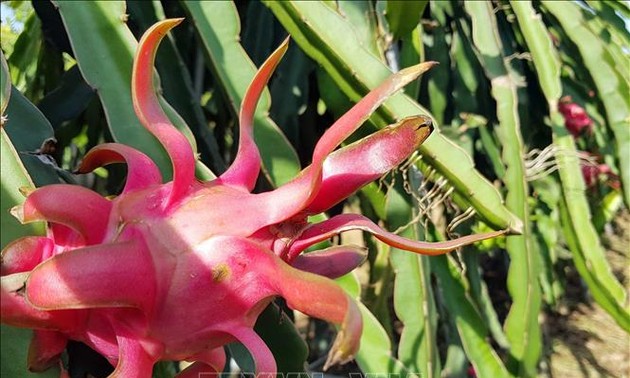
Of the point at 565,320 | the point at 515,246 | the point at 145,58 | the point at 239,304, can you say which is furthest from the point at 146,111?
the point at 565,320

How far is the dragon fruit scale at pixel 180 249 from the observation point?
1.18ft

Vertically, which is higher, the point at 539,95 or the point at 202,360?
the point at 202,360

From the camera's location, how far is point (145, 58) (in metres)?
0.42

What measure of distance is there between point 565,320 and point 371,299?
1.96 meters

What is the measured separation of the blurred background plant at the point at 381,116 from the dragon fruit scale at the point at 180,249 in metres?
0.06

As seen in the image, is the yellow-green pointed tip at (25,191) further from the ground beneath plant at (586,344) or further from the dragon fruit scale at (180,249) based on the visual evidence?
the ground beneath plant at (586,344)

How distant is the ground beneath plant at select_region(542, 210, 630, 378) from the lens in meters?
2.56

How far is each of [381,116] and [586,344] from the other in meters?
2.33

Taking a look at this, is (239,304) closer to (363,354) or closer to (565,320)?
(363,354)

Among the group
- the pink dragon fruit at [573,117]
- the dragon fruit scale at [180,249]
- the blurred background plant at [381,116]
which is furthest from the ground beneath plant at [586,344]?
the dragon fruit scale at [180,249]

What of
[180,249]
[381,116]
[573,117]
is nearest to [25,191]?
[180,249]

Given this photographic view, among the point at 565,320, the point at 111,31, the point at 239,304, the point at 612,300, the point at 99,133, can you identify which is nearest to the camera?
the point at 239,304

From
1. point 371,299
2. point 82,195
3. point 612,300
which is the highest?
point 82,195

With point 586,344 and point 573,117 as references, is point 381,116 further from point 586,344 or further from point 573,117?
point 586,344
